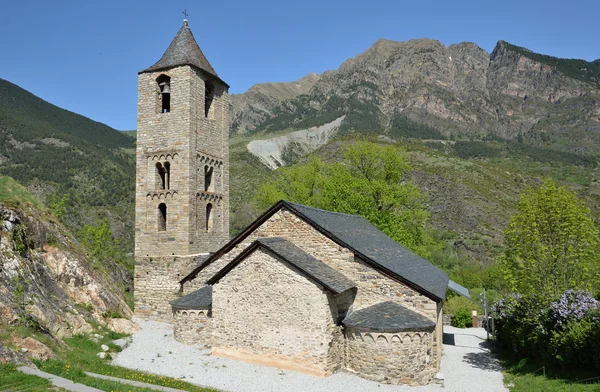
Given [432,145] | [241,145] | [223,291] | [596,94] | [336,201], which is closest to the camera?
[223,291]

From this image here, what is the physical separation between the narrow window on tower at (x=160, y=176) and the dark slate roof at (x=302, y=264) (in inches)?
327

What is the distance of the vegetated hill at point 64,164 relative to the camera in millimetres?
59894

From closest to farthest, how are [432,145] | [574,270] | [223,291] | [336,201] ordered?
1. [574,270]
2. [223,291]
3. [336,201]
4. [432,145]

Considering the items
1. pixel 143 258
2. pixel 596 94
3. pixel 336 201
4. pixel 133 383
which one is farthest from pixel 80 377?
pixel 596 94

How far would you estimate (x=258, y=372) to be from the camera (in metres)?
12.8

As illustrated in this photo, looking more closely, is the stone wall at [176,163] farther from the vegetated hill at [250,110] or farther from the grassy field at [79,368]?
the vegetated hill at [250,110]

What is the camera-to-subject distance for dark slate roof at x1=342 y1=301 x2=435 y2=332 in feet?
39.8

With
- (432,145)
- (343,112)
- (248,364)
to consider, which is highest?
(343,112)

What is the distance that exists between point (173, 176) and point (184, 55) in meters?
5.80

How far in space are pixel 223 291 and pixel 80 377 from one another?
17.5 ft

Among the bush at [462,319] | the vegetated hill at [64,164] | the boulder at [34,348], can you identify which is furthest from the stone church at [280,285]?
the vegetated hill at [64,164]

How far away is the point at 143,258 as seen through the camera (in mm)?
20578

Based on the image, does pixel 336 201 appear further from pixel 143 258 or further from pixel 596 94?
pixel 596 94

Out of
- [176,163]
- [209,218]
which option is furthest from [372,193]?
[176,163]
